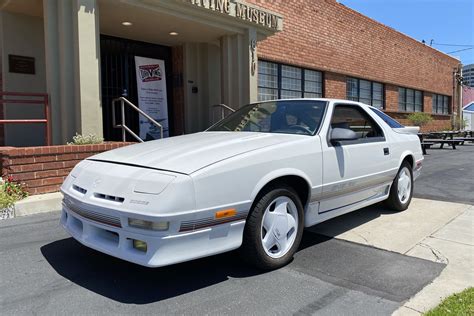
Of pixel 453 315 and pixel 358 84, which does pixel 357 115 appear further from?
pixel 358 84

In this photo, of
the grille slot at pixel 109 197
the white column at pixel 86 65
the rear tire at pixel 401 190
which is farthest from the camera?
the white column at pixel 86 65

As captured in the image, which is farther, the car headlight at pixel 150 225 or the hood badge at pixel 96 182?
the hood badge at pixel 96 182

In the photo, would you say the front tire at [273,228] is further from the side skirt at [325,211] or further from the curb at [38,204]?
the curb at [38,204]

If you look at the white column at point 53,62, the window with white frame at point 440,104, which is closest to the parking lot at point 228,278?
the white column at point 53,62

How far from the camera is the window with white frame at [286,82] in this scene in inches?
512

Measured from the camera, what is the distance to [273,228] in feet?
11.6

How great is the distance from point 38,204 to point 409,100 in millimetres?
21512

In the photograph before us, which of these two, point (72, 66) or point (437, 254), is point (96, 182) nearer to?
point (437, 254)

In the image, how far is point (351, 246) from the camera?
169 inches

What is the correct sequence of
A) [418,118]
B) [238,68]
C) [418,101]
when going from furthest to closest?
[418,101]
[418,118]
[238,68]

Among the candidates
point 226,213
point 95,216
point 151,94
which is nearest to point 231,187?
point 226,213

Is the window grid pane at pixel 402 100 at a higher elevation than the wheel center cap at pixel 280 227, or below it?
higher

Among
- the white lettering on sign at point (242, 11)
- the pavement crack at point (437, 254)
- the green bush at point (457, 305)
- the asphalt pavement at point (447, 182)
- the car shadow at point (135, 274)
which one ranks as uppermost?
the white lettering on sign at point (242, 11)

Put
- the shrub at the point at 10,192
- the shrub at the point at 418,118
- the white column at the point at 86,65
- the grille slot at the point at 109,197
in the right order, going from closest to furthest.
→ the grille slot at the point at 109,197, the shrub at the point at 10,192, the white column at the point at 86,65, the shrub at the point at 418,118
